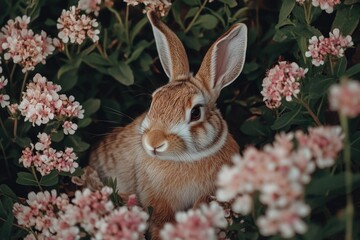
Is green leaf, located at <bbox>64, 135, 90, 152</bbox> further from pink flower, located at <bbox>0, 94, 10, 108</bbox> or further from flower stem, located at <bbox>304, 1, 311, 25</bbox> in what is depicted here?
flower stem, located at <bbox>304, 1, 311, 25</bbox>

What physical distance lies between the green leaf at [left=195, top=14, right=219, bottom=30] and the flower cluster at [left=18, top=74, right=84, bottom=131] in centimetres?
72

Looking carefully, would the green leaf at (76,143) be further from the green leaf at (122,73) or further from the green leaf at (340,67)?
the green leaf at (340,67)

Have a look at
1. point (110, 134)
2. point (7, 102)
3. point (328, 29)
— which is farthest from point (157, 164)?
point (328, 29)

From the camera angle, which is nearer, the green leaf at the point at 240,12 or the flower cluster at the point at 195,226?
the flower cluster at the point at 195,226

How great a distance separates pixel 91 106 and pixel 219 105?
23.2 inches

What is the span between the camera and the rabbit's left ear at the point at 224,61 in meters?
2.60

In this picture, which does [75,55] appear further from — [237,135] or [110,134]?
[237,135]

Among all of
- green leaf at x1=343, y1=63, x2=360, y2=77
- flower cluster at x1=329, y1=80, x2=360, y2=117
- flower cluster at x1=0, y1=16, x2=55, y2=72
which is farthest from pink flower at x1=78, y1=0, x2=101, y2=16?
flower cluster at x1=329, y1=80, x2=360, y2=117

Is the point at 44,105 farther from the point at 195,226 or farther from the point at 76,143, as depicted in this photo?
the point at 195,226

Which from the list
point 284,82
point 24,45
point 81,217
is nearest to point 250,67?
point 284,82

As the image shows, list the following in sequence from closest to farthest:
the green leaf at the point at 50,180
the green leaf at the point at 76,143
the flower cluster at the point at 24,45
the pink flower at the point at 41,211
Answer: the pink flower at the point at 41,211, the green leaf at the point at 50,180, the flower cluster at the point at 24,45, the green leaf at the point at 76,143

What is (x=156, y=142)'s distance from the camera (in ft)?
7.68

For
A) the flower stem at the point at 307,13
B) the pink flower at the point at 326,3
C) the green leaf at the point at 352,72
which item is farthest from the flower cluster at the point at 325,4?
the green leaf at the point at 352,72

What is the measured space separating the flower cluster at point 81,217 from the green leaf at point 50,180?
0.11 meters
